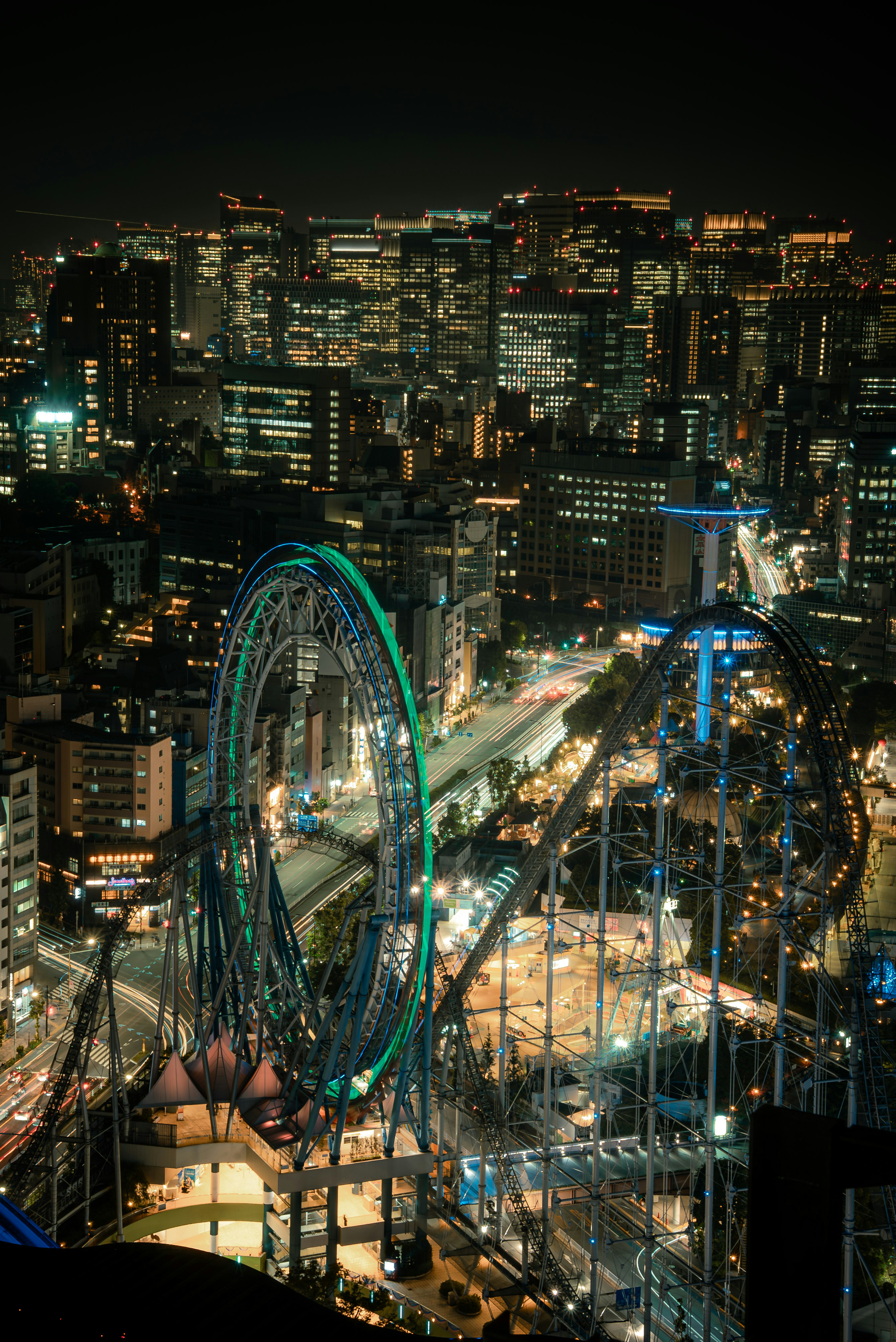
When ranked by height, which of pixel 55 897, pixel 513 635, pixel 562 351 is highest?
pixel 562 351

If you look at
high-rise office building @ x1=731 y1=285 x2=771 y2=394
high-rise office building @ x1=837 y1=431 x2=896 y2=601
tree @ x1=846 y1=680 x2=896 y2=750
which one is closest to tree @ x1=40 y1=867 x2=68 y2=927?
tree @ x1=846 y1=680 x2=896 y2=750

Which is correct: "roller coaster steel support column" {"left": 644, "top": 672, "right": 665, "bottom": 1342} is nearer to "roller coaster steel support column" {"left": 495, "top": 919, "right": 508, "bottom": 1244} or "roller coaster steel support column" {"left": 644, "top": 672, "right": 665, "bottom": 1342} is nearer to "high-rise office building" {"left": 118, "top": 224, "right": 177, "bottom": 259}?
"roller coaster steel support column" {"left": 495, "top": 919, "right": 508, "bottom": 1244}

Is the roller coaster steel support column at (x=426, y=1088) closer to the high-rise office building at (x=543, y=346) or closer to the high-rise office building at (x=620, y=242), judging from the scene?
A: the high-rise office building at (x=543, y=346)

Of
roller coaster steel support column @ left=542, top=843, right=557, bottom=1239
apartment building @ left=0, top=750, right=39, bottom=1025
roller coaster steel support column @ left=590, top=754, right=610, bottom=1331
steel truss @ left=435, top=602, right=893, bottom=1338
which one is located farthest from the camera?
apartment building @ left=0, top=750, right=39, bottom=1025

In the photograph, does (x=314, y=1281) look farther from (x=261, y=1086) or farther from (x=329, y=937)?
(x=329, y=937)

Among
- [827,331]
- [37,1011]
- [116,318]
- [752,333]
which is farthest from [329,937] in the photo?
[752,333]

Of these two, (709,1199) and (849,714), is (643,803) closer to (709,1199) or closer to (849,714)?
(709,1199)

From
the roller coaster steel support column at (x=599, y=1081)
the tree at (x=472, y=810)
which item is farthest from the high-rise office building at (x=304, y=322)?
the roller coaster steel support column at (x=599, y=1081)
